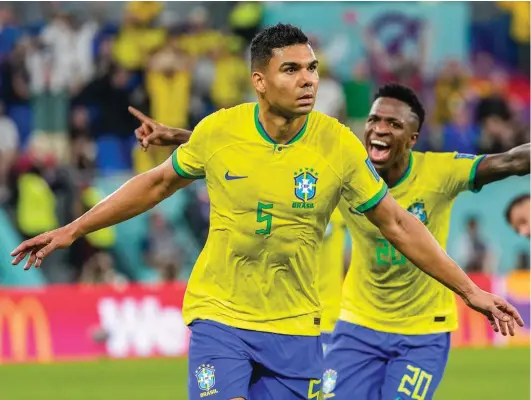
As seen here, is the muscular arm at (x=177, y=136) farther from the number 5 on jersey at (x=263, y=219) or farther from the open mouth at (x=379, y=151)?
the number 5 on jersey at (x=263, y=219)

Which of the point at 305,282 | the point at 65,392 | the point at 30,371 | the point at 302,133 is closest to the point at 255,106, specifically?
the point at 302,133

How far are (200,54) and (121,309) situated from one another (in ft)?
16.3

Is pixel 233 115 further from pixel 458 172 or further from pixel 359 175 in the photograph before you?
pixel 458 172

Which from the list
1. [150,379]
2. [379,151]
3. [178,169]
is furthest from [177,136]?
[150,379]

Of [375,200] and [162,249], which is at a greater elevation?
[162,249]

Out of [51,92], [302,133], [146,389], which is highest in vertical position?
[51,92]

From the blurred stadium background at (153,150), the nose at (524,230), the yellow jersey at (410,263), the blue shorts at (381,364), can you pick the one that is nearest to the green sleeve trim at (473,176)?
the yellow jersey at (410,263)

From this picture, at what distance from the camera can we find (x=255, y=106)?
681 cm

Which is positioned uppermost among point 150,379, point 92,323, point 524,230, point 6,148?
point 6,148

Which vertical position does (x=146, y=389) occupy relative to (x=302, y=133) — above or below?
below

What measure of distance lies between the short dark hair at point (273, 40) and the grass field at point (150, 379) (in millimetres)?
7215

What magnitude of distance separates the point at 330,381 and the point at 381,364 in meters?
0.35

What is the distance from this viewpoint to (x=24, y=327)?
15984 mm

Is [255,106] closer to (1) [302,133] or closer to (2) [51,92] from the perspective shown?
(1) [302,133]
